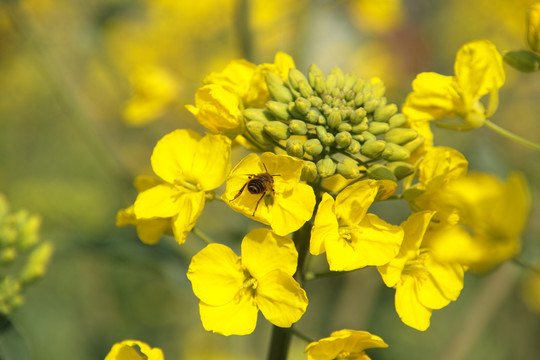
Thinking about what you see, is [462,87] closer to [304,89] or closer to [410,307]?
[304,89]

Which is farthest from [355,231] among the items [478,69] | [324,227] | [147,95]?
[147,95]

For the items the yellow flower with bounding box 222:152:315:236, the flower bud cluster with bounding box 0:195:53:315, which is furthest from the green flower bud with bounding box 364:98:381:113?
the flower bud cluster with bounding box 0:195:53:315

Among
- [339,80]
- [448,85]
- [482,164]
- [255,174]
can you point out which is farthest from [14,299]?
[482,164]

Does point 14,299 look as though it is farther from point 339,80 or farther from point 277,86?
point 339,80

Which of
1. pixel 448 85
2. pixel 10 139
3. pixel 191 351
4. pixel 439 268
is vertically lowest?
pixel 191 351

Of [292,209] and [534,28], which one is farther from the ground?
[534,28]

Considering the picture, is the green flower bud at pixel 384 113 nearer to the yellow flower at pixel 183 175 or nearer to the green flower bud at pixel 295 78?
the green flower bud at pixel 295 78
